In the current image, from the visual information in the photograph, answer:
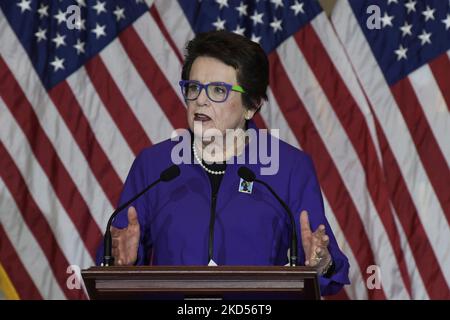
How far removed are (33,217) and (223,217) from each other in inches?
87.3

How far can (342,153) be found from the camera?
503cm

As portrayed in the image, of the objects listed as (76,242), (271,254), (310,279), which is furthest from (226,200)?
(76,242)

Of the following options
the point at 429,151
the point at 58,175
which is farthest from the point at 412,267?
the point at 58,175

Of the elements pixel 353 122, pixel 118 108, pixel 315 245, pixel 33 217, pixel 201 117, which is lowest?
pixel 315 245


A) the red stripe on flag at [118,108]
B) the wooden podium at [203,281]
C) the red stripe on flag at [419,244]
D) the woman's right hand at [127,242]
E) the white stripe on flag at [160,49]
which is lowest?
the wooden podium at [203,281]

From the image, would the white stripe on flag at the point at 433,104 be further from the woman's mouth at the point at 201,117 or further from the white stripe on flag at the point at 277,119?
the woman's mouth at the point at 201,117

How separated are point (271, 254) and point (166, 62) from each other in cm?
228

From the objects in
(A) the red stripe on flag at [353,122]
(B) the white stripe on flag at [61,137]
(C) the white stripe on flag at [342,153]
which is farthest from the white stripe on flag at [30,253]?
(A) the red stripe on flag at [353,122]

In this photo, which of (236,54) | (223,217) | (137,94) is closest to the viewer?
(223,217)

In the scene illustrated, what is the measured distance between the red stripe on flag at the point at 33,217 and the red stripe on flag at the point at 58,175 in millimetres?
131

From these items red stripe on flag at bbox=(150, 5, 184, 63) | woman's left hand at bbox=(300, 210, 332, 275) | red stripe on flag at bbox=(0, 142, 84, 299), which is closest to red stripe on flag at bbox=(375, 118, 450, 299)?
red stripe on flag at bbox=(150, 5, 184, 63)

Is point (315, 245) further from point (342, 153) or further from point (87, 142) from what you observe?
point (87, 142)

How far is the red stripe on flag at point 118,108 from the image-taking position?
505cm

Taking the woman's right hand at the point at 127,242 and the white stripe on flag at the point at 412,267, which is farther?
the white stripe on flag at the point at 412,267
